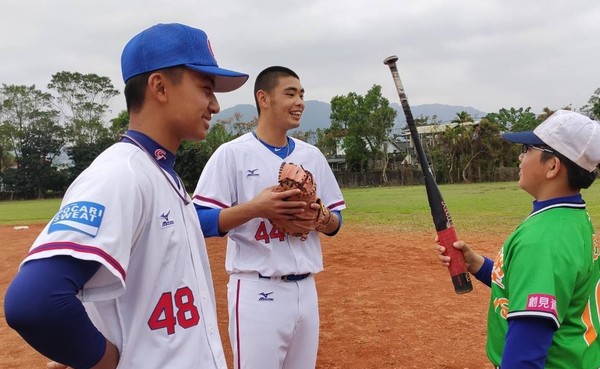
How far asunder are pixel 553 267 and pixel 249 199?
176 cm

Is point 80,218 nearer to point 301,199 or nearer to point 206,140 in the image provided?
point 301,199

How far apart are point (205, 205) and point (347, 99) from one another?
51060 millimetres

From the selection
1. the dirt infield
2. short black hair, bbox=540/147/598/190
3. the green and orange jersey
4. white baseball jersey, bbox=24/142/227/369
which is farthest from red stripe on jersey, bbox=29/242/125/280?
the dirt infield

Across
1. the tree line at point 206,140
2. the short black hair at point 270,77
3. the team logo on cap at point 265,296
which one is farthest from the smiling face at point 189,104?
the tree line at point 206,140

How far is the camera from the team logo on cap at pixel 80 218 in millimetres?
1162

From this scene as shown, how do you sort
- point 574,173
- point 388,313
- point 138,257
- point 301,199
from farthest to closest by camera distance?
1. point 388,313
2. point 301,199
3. point 574,173
4. point 138,257

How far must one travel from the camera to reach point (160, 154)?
61.4 inches

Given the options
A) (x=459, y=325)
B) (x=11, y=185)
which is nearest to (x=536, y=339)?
(x=459, y=325)

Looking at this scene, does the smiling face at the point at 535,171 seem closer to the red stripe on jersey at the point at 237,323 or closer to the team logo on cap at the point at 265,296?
the team logo on cap at the point at 265,296

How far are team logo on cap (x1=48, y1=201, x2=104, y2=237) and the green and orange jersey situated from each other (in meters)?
1.43

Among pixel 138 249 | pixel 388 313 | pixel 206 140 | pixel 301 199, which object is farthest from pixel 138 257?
pixel 206 140

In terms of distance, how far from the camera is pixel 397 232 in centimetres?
1262

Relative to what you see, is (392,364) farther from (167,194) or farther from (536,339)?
(167,194)

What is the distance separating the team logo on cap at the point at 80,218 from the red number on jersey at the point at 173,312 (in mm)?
336
